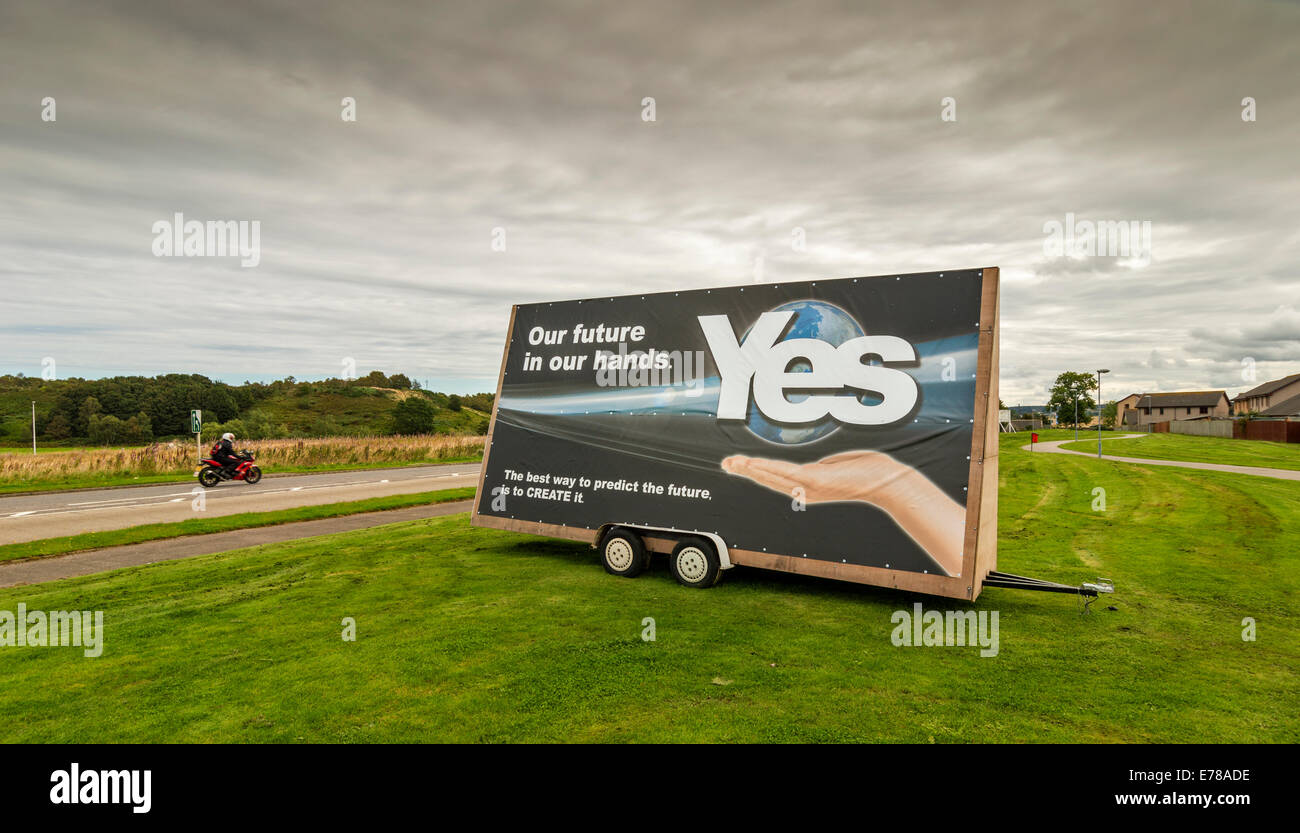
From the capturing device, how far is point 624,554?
8.22 metres

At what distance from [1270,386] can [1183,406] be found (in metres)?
23.0

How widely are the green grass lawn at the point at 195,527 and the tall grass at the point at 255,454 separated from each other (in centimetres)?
1514

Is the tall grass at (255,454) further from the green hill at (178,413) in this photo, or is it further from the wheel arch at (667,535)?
the wheel arch at (667,535)

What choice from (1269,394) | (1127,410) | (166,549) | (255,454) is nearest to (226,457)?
(255,454)

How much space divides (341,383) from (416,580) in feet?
345

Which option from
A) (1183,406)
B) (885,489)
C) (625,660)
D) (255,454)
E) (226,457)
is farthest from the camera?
(1183,406)

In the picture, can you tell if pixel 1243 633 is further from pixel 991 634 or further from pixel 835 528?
pixel 835 528

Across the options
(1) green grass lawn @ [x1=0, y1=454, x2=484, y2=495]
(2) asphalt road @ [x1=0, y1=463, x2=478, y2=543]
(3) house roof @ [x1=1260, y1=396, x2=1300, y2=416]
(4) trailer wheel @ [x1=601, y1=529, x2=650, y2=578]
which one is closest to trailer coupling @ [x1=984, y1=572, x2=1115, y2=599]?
(4) trailer wheel @ [x1=601, y1=529, x2=650, y2=578]

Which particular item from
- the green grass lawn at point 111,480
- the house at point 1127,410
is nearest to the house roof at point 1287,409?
the house at point 1127,410

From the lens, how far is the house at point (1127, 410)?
10879cm

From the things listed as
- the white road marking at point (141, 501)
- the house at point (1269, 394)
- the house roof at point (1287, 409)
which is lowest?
the white road marking at point (141, 501)

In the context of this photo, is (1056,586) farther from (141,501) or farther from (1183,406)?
(1183,406)

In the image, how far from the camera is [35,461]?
2347 cm
